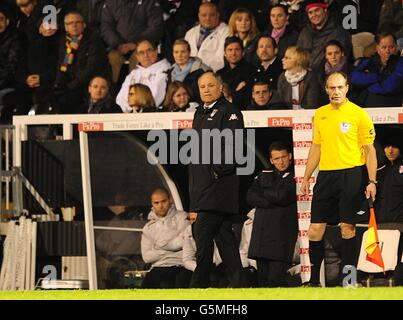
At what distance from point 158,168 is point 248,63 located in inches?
66.2

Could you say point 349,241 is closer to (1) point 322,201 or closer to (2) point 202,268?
(1) point 322,201

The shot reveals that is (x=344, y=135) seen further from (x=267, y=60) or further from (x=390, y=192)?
(x=267, y=60)

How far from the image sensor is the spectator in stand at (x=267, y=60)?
1603 cm

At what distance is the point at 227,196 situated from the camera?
13.0 metres

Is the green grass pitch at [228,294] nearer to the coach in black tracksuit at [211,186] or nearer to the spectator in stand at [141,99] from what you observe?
the coach in black tracksuit at [211,186]

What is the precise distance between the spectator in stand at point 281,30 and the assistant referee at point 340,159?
3392mm

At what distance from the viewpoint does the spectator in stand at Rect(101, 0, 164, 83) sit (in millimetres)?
17469

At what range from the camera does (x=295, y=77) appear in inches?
616

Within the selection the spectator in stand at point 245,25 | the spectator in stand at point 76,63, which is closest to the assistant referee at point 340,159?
the spectator in stand at point 245,25

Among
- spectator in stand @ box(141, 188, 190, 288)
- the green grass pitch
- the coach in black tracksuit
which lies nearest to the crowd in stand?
spectator in stand @ box(141, 188, 190, 288)

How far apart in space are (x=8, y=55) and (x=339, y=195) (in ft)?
21.8

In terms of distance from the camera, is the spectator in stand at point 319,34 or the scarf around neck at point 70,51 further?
the scarf around neck at point 70,51

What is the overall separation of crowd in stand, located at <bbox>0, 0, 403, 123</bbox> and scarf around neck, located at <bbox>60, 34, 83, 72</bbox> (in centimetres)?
2

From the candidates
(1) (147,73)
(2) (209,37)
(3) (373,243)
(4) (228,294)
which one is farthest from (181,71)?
(4) (228,294)
